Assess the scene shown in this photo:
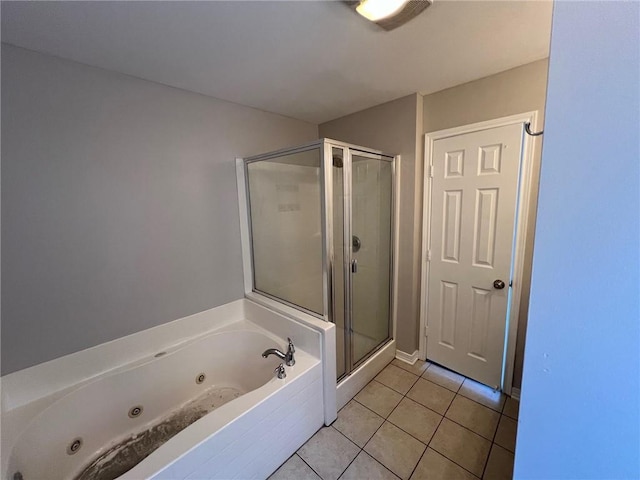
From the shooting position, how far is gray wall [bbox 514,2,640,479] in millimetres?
475

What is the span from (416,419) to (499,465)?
18.9 inches

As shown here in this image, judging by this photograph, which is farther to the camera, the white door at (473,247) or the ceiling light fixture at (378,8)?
the white door at (473,247)

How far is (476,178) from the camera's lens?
192 cm

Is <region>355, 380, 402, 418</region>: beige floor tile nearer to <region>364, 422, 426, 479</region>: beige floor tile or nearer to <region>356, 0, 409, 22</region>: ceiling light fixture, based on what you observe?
<region>364, 422, 426, 479</region>: beige floor tile

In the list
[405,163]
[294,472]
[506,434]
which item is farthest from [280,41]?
[506,434]

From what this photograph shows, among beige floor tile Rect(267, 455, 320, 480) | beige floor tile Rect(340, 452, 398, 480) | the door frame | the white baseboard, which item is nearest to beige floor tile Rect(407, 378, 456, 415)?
the white baseboard

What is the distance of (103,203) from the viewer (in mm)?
1572

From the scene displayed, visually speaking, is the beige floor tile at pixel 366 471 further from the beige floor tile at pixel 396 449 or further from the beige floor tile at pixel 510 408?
the beige floor tile at pixel 510 408

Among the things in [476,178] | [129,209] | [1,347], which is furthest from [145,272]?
[476,178]

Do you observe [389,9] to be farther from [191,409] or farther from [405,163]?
[191,409]

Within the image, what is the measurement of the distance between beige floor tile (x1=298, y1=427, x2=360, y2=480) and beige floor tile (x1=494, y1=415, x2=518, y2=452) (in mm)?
901

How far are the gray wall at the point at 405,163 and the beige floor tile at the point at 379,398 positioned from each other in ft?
1.58

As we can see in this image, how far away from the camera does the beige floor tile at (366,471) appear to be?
1.42 m

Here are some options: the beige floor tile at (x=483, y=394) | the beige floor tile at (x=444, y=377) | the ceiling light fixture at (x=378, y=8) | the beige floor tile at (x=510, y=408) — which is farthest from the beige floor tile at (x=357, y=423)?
the ceiling light fixture at (x=378, y=8)
